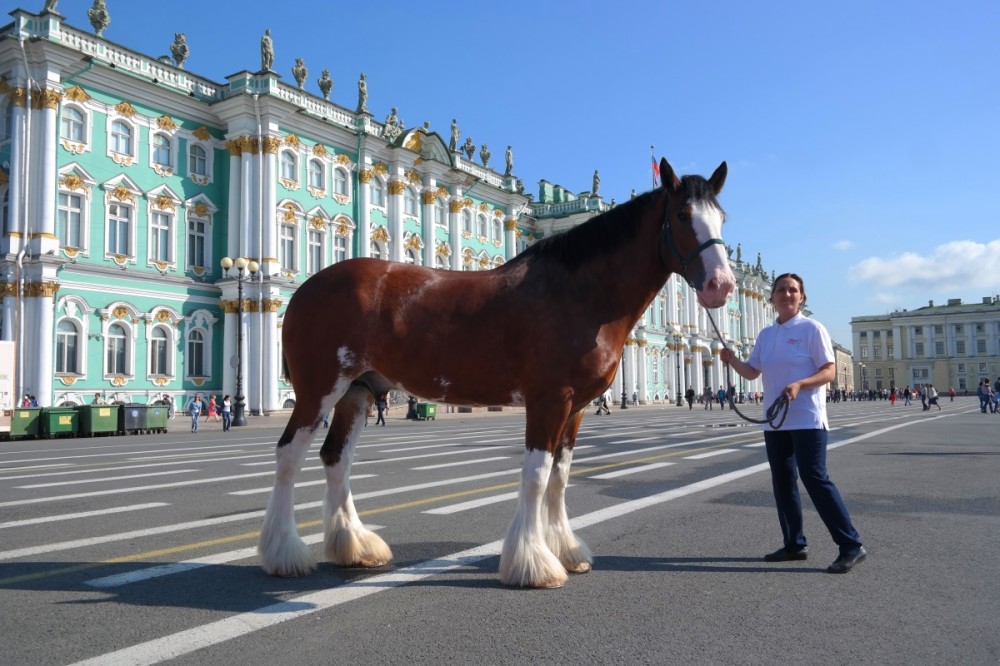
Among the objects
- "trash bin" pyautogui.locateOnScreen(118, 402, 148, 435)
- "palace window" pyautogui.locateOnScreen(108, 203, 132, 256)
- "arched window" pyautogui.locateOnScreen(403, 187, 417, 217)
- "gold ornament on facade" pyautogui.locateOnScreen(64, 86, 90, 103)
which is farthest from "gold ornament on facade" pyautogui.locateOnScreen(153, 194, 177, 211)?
"arched window" pyautogui.locateOnScreen(403, 187, 417, 217)

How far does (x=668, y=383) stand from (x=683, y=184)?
250 ft

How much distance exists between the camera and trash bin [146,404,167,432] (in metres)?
27.9

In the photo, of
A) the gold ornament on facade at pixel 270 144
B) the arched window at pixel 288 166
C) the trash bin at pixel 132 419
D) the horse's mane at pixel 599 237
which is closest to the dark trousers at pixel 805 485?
the horse's mane at pixel 599 237

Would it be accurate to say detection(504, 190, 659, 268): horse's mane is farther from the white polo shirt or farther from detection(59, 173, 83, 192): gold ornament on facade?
detection(59, 173, 83, 192): gold ornament on facade

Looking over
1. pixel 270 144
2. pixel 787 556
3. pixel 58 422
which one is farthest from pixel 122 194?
pixel 787 556

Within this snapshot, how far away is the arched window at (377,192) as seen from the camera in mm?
46844

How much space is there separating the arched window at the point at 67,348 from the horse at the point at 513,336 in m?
31.1

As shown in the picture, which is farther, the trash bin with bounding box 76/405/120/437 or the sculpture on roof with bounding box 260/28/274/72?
the sculpture on roof with bounding box 260/28/274/72

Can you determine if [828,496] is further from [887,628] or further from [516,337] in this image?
[516,337]

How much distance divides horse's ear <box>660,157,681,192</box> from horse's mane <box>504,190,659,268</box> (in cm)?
20

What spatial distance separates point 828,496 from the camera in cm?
536

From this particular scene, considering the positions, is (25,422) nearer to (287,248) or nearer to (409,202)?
(287,248)

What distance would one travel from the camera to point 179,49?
3859cm

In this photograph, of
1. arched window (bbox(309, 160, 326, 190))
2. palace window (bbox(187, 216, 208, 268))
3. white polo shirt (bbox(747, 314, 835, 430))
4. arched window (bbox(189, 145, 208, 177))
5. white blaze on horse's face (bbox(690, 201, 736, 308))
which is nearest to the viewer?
white blaze on horse's face (bbox(690, 201, 736, 308))
